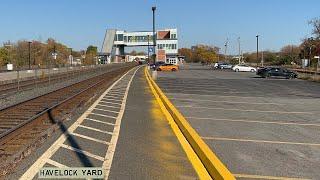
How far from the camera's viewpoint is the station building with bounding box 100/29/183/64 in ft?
500

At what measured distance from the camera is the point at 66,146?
32.8 feet

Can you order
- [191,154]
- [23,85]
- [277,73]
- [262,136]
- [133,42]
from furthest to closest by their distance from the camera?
[133,42], [277,73], [23,85], [262,136], [191,154]

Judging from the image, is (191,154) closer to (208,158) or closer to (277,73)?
(208,158)

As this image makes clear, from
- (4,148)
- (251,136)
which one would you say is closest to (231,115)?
(251,136)

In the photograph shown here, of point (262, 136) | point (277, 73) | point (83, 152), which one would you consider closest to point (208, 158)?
point (83, 152)

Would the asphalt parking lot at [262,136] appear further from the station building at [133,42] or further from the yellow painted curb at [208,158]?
the station building at [133,42]

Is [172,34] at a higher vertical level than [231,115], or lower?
higher

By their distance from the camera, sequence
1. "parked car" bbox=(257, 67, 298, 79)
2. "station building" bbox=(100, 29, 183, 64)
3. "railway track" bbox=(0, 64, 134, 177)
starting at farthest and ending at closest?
"station building" bbox=(100, 29, 183, 64)
"parked car" bbox=(257, 67, 298, 79)
"railway track" bbox=(0, 64, 134, 177)

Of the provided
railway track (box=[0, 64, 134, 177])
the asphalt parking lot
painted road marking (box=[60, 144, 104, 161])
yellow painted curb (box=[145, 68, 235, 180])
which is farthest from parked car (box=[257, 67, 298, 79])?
painted road marking (box=[60, 144, 104, 161])

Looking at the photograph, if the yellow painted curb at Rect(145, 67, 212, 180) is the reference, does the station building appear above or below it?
above

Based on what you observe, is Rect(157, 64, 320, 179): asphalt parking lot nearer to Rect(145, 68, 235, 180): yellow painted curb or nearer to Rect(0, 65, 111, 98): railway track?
Rect(145, 68, 235, 180): yellow painted curb

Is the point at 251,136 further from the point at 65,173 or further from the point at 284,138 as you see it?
the point at 65,173

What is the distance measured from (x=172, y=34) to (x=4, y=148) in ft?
479

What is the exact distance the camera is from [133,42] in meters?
165
